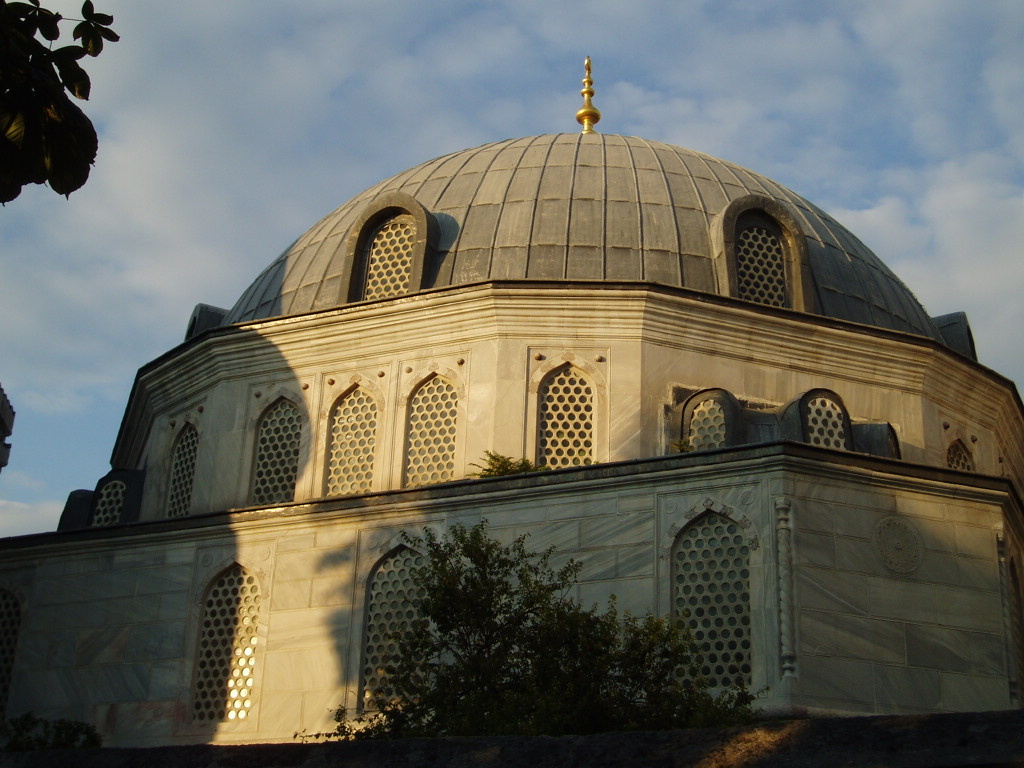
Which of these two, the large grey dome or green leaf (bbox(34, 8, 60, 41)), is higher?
the large grey dome

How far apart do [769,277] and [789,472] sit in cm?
653

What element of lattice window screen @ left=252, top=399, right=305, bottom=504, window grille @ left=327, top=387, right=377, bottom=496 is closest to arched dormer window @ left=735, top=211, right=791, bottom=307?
window grille @ left=327, top=387, right=377, bottom=496

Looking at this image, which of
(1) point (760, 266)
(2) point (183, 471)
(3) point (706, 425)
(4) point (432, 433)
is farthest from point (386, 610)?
(1) point (760, 266)

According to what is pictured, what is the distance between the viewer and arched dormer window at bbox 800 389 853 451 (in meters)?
19.0

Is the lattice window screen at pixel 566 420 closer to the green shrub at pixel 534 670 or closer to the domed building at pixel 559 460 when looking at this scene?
the domed building at pixel 559 460

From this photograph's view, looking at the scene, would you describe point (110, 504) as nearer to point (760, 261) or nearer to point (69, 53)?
point (760, 261)

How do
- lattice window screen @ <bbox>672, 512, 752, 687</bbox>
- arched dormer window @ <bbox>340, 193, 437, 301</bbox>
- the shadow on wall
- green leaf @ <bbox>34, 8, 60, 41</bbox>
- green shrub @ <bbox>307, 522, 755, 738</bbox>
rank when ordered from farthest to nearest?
arched dormer window @ <bbox>340, 193, 437, 301</bbox>, the shadow on wall, lattice window screen @ <bbox>672, 512, 752, 687</bbox>, green shrub @ <bbox>307, 522, 755, 738</bbox>, green leaf @ <bbox>34, 8, 60, 41</bbox>

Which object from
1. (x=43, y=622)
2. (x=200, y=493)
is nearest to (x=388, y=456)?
(x=200, y=493)

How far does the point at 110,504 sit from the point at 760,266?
34.3 ft

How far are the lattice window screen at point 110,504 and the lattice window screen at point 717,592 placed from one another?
394 inches

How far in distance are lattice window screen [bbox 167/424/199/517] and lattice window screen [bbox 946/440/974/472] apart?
11.0 metres

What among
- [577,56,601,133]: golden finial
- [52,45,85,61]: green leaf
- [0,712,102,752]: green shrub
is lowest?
[0,712,102,752]: green shrub

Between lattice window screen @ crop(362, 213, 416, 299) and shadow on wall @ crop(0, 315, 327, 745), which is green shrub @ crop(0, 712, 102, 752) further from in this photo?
lattice window screen @ crop(362, 213, 416, 299)

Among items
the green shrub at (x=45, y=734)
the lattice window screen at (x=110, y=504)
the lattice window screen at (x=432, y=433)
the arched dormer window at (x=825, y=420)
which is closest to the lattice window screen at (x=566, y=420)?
the lattice window screen at (x=432, y=433)
